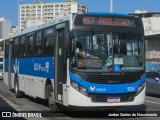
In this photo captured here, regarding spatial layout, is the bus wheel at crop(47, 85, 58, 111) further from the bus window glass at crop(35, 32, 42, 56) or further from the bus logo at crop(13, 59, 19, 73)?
the bus logo at crop(13, 59, 19, 73)

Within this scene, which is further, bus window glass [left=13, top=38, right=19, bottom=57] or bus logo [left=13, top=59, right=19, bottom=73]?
bus window glass [left=13, top=38, right=19, bottom=57]

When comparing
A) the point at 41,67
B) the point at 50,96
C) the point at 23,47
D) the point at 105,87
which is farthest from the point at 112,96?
the point at 23,47

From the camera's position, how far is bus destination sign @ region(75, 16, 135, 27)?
497 inches

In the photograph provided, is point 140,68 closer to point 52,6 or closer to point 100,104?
point 100,104

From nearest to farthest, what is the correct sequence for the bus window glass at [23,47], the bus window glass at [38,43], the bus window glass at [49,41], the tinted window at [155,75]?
1. the bus window glass at [49,41]
2. the bus window glass at [38,43]
3. the bus window glass at [23,47]
4. the tinted window at [155,75]

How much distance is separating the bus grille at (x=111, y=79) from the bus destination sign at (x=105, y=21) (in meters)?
1.63

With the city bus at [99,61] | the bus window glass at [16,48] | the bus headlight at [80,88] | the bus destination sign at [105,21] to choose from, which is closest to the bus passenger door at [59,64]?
the city bus at [99,61]

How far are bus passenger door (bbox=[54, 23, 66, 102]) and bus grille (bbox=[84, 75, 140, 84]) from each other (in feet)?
3.44

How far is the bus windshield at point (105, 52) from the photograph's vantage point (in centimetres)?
1227

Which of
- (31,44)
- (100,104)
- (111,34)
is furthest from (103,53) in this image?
(31,44)

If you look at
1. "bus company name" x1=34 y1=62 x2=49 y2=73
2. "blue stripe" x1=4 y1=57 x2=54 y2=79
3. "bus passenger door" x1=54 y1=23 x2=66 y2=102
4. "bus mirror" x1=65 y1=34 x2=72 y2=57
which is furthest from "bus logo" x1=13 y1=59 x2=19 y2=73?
"bus mirror" x1=65 y1=34 x2=72 y2=57

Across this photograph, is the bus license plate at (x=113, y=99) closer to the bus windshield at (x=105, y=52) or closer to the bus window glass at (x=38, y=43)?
the bus windshield at (x=105, y=52)

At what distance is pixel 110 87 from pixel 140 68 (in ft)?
3.92

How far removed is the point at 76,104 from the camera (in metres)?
12.2
